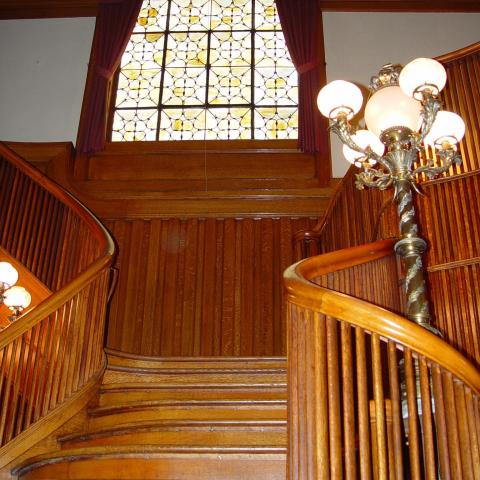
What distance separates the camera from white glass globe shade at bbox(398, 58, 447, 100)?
11.4 ft

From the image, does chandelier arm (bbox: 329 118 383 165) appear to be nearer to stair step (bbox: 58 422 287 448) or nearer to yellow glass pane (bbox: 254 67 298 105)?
stair step (bbox: 58 422 287 448)

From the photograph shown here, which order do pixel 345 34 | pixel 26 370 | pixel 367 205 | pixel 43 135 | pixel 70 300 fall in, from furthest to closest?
1. pixel 345 34
2. pixel 43 135
3. pixel 367 205
4. pixel 70 300
5. pixel 26 370

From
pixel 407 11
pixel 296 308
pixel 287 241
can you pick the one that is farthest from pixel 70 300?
pixel 407 11

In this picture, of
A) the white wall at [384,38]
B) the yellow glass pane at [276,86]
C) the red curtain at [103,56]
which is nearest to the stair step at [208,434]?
the red curtain at [103,56]

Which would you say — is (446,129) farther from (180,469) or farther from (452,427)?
(180,469)

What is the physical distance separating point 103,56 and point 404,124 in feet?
16.4

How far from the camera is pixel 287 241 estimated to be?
6.57 m

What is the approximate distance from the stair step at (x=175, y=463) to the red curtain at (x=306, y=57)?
453 cm

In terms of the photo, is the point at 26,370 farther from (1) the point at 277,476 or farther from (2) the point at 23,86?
(2) the point at 23,86

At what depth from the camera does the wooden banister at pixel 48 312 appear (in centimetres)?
368

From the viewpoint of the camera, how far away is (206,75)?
7945 mm

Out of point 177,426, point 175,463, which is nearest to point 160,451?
point 175,463

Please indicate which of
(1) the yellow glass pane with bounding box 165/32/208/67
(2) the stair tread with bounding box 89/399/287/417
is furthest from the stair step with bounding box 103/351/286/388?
(1) the yellow glass pane with bounding box 165/32/208/67

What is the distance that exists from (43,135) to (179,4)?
262 cm
